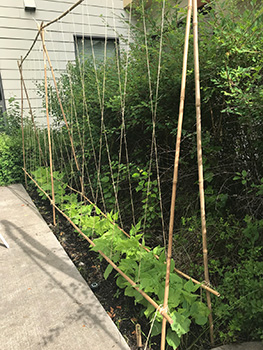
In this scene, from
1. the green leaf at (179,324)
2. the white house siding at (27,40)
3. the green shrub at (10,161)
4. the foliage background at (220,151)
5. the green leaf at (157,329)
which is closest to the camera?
the green leaf at (179,324)

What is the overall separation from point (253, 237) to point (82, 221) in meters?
1.78

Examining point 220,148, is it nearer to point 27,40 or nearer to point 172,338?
point 172,338

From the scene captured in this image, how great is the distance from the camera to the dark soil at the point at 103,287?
1.98 m

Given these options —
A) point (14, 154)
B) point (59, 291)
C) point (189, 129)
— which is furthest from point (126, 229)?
point (14, 154)

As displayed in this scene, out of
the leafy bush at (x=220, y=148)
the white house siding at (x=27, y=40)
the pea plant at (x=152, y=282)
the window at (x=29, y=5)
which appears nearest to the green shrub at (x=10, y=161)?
the white house siding at (x=27, y=40)

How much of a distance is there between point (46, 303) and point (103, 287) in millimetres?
497

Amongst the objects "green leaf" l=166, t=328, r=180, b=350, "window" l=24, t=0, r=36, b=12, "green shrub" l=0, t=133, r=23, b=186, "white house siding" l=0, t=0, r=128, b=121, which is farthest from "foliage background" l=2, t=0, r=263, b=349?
"window" l=24, t=0, r=36, b=12

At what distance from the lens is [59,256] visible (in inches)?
113

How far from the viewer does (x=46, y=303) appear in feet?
7.19

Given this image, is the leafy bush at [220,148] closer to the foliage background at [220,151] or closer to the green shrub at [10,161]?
the foliage background at [220,151]

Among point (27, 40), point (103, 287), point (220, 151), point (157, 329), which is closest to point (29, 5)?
point (27, 40)

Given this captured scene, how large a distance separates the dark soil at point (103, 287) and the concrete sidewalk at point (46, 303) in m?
0.09

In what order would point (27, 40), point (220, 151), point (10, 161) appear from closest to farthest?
point (220, 151), point (10, 161), point (27, 40)

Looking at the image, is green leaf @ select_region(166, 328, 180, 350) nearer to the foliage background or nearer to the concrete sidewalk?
the foliage background
